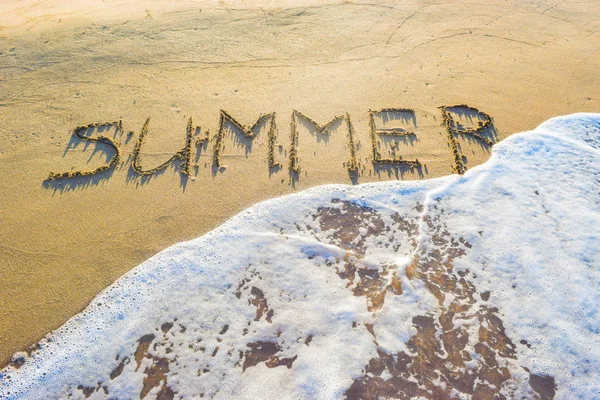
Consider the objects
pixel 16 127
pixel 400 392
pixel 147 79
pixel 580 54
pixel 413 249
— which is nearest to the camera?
pixel 400 392

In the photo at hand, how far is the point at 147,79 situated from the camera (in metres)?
7.79

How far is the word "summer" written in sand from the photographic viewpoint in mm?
6250

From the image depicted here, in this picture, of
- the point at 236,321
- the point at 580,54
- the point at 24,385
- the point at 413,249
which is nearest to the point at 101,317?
the point at 24,385

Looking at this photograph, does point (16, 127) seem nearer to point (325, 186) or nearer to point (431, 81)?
point (325, 186)

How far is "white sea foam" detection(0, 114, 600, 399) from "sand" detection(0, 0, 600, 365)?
437mm

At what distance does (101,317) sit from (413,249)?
160 inches

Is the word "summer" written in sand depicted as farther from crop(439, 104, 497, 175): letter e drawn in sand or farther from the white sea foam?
the white sea foam

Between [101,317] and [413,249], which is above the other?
[413,249]

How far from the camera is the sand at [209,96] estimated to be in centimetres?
532

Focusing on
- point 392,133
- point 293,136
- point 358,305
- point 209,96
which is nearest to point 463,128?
point 392,133

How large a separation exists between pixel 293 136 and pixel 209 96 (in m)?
2.03

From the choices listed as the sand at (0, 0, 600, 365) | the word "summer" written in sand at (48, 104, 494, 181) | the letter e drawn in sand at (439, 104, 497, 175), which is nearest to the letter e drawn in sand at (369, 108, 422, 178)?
the word "summer" written in sand at (48, 104, 494, 181)

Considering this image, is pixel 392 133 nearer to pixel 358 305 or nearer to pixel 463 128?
pixel 463 128

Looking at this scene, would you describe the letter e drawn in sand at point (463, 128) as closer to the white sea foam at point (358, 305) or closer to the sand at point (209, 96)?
the sand at point (209, 96)
